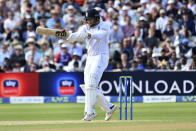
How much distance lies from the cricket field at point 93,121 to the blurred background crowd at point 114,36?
1820 mm

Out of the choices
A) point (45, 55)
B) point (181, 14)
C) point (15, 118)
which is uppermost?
point (181, 14)

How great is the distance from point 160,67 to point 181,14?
7.65ft

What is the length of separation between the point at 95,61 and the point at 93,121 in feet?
3.05

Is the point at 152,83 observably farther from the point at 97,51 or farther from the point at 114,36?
the point at 97,51

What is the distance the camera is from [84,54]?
15828mm

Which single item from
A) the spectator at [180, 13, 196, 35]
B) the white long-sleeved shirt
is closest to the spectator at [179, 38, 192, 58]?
the spectator at [180, 13, 196, 35]

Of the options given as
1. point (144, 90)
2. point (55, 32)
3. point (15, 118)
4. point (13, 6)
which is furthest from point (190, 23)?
point (55, 32)

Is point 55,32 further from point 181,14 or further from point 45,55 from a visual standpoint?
point 181,14

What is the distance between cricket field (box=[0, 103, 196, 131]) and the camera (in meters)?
7.41

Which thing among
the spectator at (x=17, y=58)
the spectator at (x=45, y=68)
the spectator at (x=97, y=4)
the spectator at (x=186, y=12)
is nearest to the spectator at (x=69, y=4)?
the spectator at (x=97, y=4)

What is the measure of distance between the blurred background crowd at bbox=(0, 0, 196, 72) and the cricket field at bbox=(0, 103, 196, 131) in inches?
71.7

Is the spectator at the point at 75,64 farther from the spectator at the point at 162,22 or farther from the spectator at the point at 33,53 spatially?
the spectator at the point at 162,22

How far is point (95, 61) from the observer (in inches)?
333

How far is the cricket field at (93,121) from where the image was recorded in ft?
24.3
